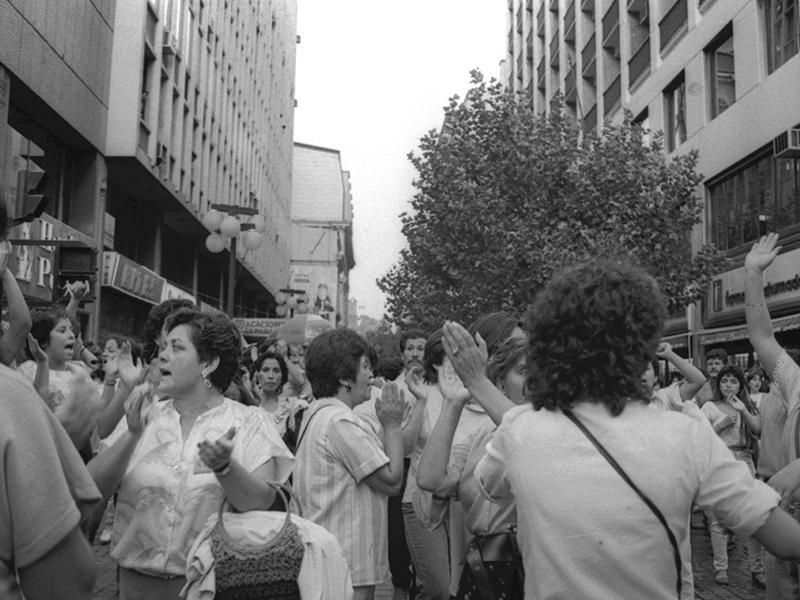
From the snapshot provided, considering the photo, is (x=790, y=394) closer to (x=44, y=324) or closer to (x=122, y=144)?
(x=44, y=324)

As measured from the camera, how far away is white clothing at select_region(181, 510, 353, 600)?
9.32 feet

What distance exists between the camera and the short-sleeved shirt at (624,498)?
2227 millimetres

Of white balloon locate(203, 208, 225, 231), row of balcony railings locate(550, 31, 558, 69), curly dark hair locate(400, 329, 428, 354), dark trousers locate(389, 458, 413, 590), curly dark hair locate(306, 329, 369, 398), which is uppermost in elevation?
row of balcony railings locate(550, 31, 558, 69)

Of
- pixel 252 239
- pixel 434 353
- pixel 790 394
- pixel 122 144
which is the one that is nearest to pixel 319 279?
pixel 122 144

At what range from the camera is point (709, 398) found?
10.2 meters

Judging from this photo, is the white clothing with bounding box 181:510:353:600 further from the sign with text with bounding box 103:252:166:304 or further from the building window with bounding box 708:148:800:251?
the sign with text with bounding box 103:252:166:304

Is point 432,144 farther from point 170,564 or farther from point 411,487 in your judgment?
point 170,564

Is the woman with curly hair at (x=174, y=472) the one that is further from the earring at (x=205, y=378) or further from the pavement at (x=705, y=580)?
the pavement at (x=705, y=580)

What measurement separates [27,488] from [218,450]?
1.05 metres

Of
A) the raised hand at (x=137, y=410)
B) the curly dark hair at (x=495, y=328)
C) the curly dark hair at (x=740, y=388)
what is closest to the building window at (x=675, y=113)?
the curly dark hair at (x=740, y=388)

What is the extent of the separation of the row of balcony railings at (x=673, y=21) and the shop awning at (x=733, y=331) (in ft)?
27.7

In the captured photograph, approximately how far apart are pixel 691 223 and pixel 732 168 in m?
1.57

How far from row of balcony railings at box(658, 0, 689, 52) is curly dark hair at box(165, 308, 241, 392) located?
75.5 ft

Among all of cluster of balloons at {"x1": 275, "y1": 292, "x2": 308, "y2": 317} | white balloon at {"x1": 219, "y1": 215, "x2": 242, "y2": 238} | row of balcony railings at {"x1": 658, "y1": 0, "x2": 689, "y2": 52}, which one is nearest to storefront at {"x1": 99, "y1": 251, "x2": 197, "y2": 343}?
cluster of balloons at {"x1": 275, "y1": 292, "x2": 308, "y2": 317}
